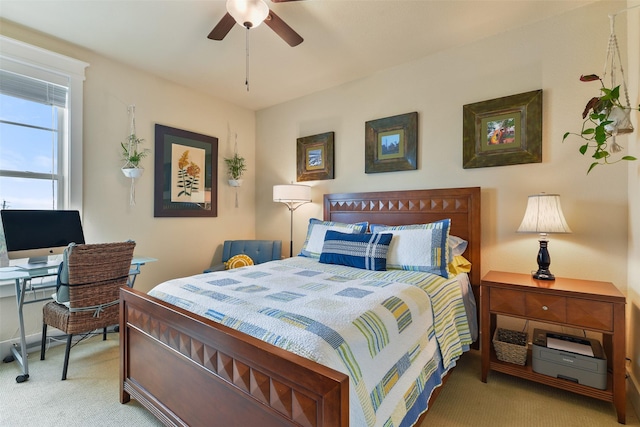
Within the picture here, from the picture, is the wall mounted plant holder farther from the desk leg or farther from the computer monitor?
the desk leg

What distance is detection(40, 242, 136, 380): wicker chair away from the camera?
2.10m

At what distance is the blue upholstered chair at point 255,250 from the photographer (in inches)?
146

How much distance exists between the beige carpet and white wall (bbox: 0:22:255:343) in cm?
80

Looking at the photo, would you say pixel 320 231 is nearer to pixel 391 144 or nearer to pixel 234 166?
pixel 391 144

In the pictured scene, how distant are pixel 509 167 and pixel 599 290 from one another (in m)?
1.09

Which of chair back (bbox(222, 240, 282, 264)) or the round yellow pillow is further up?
chair back (bbox(222, 240, 282, 264))

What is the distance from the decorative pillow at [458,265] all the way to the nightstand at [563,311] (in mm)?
243

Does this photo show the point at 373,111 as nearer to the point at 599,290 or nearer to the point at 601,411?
the point at 599,290

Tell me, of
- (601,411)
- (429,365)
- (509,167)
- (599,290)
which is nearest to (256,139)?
(509,167)

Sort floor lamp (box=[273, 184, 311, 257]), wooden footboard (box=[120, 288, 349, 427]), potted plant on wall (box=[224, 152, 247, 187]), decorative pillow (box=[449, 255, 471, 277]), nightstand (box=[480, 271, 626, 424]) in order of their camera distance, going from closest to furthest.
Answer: wooden footboard (box=[120, 288, 349, 427]), nightstand (box=[480, 271, 626, 424]), decorative pillow (box=[449, 255, 471, 277]), floor lamp (box=[273, 184, 311, 257]), potted plant on wall (box=[224, 152, 247, 187])

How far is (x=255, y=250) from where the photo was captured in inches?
149

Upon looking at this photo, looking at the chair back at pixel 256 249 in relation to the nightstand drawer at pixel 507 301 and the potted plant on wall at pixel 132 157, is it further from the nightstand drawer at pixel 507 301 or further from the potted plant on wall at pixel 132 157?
the nightstand drawer at pixel 507 301

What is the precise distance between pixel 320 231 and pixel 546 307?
1881 millimetres

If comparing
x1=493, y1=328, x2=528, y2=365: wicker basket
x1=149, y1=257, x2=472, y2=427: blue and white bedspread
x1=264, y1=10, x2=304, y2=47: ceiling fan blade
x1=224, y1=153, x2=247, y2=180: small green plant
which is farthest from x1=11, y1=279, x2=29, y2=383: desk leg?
x1=493, y1=328, x2=528, y2=365: wicker basket
